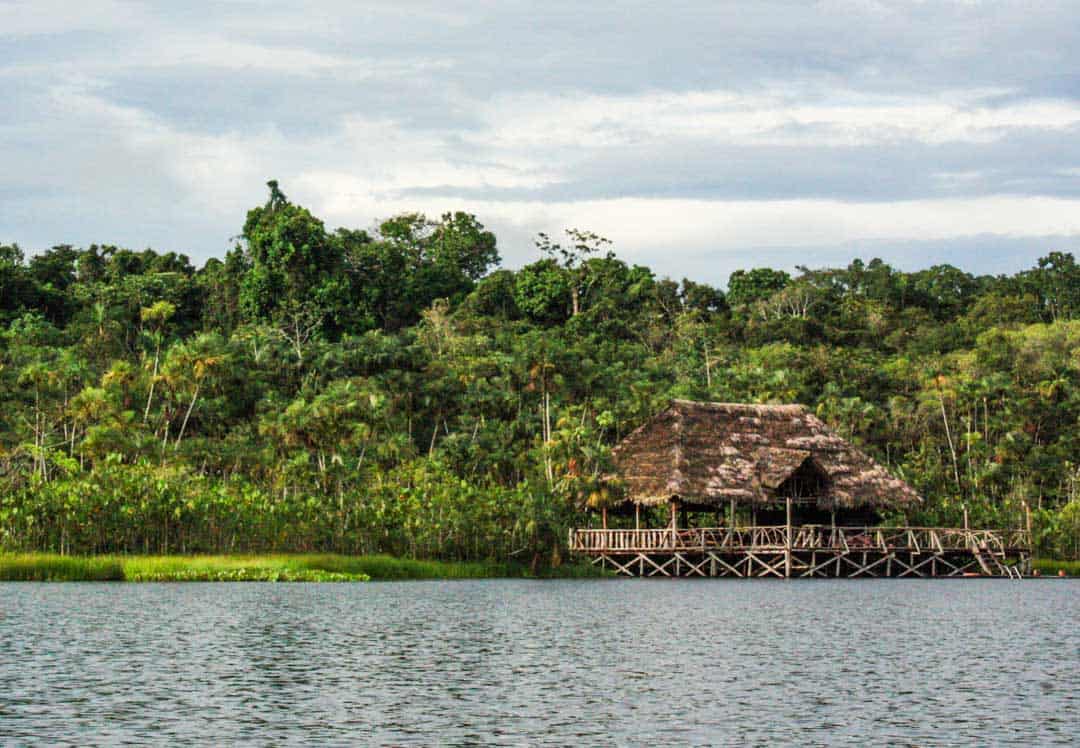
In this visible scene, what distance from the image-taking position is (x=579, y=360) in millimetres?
66250

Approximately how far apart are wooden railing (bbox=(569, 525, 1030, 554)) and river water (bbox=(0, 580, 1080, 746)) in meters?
13.6

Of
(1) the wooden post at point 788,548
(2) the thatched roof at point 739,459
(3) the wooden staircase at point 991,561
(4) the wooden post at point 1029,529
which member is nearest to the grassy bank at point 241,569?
(2) the thatched roof at point 739,459

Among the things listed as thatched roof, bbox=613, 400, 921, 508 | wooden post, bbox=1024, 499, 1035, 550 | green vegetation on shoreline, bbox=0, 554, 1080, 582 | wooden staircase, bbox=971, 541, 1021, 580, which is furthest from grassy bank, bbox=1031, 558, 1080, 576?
green vegetation on shoreline, bbox=0, 554, 1080, 582

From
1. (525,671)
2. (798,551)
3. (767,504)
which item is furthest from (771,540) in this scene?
(525,671)

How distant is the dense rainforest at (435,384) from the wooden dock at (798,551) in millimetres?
1998

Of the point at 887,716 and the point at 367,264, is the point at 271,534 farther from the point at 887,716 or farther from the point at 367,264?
the point at 367,264

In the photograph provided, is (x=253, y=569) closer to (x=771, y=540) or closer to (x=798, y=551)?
(x=798, y=551)

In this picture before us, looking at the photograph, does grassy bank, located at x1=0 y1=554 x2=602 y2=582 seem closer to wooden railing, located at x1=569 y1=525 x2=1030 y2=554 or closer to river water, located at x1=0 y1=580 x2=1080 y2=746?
wooden railing, located at x1=569 y1=525 x2=1030 y2=554

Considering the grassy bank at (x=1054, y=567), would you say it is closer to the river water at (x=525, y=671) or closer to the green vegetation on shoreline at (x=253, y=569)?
the green vegetation on shoreline at (x=253, y=569)

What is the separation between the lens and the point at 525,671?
1959 cm

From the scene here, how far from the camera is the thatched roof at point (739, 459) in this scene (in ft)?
158

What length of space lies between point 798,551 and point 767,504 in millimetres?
2985

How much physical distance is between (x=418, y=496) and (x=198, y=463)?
46.0 ft

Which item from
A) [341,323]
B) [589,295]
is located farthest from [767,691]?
[589,295]
